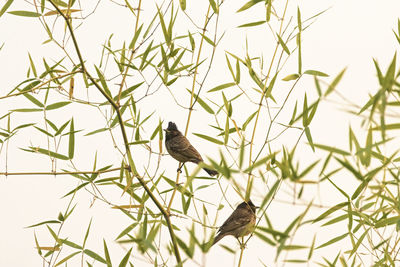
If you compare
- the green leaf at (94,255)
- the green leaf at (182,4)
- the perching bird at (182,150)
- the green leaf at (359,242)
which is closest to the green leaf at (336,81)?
the green leaf at (359,242)

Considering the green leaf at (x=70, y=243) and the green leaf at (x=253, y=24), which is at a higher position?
the green leaf at (x=253, y=24)

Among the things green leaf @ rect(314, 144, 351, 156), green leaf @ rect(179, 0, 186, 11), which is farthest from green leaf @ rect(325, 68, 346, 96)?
green leaf @ rect(179, 0, 186, 11)

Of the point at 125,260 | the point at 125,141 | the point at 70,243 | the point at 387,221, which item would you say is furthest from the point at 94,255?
the point at 387,221

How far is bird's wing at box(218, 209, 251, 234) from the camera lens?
446 cm

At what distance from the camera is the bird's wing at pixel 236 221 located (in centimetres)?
446

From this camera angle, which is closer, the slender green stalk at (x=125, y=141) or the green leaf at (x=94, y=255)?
the slender green stalk at (x=125, y=141)

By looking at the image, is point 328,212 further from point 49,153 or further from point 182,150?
point 182,150

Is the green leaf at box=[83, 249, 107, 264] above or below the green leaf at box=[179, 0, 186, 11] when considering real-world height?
below

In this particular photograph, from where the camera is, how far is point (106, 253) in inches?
118

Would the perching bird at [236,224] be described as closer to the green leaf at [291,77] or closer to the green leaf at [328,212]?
the green leaf at [291,77]

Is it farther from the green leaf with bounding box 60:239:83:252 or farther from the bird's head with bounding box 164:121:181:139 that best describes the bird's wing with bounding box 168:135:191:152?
the green leaf with bounding box 60:239:83:252

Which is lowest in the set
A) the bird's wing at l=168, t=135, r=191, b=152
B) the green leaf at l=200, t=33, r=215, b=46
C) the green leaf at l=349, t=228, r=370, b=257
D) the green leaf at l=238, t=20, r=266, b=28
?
the green leaf at l=349, t=228, r=370, b=257

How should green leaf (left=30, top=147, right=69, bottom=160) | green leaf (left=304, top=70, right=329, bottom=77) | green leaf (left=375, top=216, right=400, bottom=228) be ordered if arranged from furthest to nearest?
1. green leaf (left=30, top=147, right=69, bottom=160)
2. green leaf (left=304, top=70, right=329, bottom=77)
3. green leaf (left=375, top=216, right=400, bottom=228)

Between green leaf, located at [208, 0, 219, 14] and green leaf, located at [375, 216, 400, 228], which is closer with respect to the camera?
green leaf, located at [375, 216, 400, 228]
